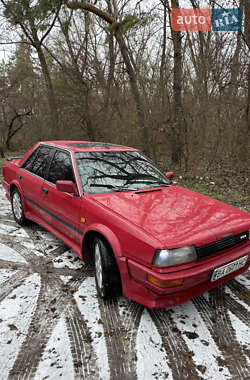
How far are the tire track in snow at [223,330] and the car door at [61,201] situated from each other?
5.06ft

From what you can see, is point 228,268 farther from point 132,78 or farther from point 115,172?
point 132,78

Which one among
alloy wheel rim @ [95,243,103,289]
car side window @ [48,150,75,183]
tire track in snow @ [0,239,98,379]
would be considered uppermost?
car side window @ [48,150,75,183]

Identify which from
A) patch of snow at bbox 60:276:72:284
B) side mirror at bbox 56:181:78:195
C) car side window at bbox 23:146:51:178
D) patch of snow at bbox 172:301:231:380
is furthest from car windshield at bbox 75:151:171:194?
patch of snow at bbox 172:301:231:380

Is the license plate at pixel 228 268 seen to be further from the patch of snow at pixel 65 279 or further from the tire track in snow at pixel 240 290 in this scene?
the patch of snow at pixel 65 279

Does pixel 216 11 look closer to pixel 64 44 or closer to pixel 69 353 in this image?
pixel 64 44

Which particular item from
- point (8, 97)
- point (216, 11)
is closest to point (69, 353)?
point (216, 11)

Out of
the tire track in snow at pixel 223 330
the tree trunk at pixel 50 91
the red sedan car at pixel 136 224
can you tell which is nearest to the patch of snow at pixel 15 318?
the red sedan car at pixel 136 224

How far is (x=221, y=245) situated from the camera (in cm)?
236

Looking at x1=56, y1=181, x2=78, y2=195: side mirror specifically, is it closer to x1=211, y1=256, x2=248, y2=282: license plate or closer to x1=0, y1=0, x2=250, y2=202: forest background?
x1=211, y1=256, x2=248, y2=282: license plate

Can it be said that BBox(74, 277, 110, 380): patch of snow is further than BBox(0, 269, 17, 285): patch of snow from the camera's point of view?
No

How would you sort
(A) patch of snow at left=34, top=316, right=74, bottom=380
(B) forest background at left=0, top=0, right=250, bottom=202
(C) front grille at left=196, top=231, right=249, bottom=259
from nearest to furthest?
(A) patch of snow at left=34, top=316, right=74, bottom=380
(C) front grille at left=196, top=231, right=249, bottom=259
(B) forest background at left=0, top=0, right=250, bottom=202

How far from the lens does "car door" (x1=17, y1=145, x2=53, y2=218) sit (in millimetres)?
3877

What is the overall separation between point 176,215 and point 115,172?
3.68ft

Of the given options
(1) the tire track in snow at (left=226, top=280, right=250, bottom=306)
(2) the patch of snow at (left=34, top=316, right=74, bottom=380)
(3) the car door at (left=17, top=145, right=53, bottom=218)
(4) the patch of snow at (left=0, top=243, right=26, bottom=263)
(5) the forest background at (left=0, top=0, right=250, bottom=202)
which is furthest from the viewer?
Result: (5) the forest background at (left=0, top=0, right=250, bottom=202)
